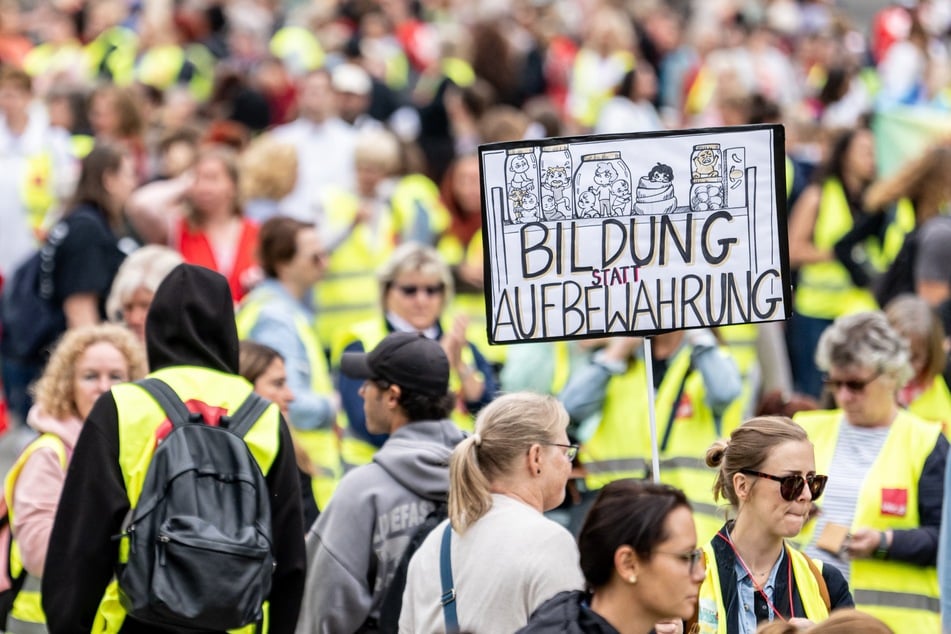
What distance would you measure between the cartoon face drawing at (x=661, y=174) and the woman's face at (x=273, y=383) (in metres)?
1.96

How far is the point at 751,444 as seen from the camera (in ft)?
16.9

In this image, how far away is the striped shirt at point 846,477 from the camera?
20.8 ft

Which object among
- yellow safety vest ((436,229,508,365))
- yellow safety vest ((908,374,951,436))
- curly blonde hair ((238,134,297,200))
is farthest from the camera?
curly blonde hair ((238,134,297,200))

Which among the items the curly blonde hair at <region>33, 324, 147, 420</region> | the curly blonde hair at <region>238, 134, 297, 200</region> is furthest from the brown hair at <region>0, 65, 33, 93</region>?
the curly blonde hair at <region>33, 324, 147, 420</region>

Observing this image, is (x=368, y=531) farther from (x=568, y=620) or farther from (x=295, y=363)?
(x=295, y=363)

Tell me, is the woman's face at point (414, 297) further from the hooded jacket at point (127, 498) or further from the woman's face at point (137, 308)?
the hooded jacket at point (127, 498)

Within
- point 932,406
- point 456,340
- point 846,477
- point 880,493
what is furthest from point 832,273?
point 880,493

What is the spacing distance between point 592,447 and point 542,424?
2515mm

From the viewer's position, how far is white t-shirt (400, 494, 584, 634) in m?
4.77

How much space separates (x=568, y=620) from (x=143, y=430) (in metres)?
1.61

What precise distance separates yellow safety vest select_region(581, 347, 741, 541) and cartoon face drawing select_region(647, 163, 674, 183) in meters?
1.87

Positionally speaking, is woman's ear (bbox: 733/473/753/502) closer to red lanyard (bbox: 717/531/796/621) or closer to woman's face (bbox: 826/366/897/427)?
red lanyard (bbox: 717/531/796/621)

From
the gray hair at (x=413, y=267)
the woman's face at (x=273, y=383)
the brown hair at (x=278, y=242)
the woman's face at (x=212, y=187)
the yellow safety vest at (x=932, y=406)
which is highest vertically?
the woman's face at (x=212, y=187)

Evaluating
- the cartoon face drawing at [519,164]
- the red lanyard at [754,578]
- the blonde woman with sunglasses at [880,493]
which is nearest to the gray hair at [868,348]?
the blonde woman with sunglasses at [880,493]
